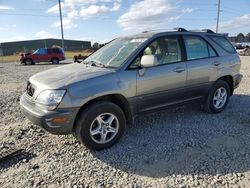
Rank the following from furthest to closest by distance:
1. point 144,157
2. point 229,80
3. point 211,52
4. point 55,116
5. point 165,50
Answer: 1. point 229,80
2. point 211,52
3. point 165,50
4. point 144,157
5. point 55,116

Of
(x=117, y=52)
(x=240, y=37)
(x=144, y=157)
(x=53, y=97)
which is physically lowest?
(x=144, y=157)

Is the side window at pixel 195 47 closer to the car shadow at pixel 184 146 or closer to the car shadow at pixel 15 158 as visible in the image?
the car shadow at pixel 184 146

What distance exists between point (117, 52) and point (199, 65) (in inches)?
64.8

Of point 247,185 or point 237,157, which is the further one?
point 237,157

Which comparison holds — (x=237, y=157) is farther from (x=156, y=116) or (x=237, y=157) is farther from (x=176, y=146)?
(x=156, y=116)

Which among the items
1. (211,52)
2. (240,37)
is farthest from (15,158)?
(240,37)

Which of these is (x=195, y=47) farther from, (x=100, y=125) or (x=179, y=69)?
(x=100, y=125)

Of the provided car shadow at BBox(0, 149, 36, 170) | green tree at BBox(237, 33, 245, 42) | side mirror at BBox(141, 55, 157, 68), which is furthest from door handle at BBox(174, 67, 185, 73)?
green tree at BBox(237, 33, 245, 42)

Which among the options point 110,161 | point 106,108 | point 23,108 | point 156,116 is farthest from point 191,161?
point 23,108

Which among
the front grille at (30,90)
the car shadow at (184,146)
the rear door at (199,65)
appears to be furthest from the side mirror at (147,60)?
the front grille at (30,90)

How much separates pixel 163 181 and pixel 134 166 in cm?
51

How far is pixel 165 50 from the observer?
4.84m

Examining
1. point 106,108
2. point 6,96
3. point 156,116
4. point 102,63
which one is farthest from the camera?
point 6,96

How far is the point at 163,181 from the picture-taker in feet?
10.8
